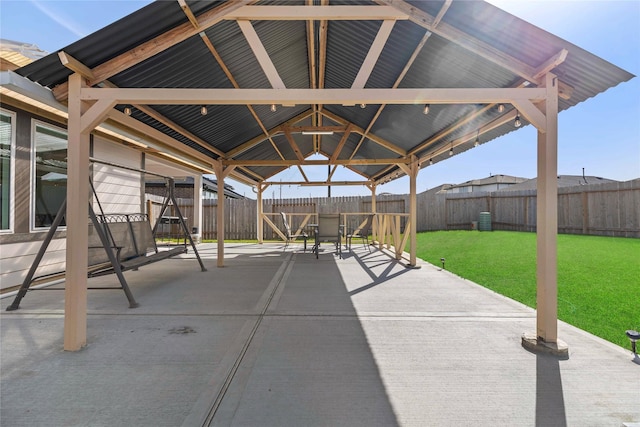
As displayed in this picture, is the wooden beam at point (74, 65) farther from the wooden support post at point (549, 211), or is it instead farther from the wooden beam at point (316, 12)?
the wooden support post at point (549, 211)

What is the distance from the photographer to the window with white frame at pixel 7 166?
3.90 metres

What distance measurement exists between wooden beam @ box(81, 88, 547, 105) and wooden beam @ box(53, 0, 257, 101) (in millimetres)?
270

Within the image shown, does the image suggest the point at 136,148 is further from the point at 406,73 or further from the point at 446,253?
the point at 446,253

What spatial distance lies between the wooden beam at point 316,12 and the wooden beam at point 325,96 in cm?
56

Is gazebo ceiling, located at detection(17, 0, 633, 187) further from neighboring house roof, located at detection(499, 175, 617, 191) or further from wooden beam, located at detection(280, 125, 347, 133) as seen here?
neighboring house roof, located at detection(499, 175, 617, 191)

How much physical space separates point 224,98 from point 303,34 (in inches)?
65.1

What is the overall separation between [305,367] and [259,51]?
2566mm

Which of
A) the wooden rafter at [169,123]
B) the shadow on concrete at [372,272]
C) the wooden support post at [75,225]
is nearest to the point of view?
the wooden support post at [75,225]

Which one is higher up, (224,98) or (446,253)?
(224,98)

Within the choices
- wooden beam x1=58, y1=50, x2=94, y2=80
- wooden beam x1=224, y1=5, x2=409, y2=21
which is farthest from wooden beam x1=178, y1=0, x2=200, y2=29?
wooden beam x1=58, y1=50, x2=94, y2=80

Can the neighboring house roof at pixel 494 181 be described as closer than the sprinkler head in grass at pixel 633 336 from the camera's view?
No

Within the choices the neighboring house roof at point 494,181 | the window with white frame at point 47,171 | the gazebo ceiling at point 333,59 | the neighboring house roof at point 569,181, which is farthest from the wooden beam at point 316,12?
the neighboring house roof at point 494,181

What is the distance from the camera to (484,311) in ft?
10.7

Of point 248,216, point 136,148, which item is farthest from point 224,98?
point 248,216
